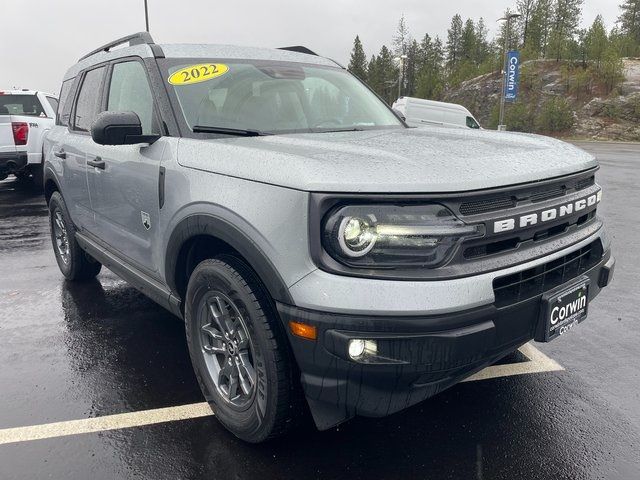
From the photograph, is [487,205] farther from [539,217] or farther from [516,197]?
[539,217]

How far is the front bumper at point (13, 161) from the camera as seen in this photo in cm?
1076

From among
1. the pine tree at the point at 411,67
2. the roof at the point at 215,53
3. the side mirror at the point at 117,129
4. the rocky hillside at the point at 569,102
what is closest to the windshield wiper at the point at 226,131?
the side mirror at the point at 117,129

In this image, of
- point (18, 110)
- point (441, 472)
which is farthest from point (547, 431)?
point (18, 110)

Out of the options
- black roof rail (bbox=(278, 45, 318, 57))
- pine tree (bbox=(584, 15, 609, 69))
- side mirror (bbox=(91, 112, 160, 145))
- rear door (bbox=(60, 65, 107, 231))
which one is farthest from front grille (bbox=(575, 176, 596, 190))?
pine tree (bbox=(584, 15, 609, 69))

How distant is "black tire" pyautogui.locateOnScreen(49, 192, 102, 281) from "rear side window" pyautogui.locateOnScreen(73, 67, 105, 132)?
788 millimetres

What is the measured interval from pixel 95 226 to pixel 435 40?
102272 millimetres

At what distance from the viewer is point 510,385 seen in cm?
312

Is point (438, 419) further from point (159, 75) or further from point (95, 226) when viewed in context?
point (95, 226)

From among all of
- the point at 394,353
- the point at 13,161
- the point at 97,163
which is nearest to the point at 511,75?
the point at 13,161

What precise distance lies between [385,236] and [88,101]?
10.7 ft

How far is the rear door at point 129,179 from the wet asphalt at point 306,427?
0.71 m

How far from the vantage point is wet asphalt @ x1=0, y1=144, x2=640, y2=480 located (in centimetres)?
241

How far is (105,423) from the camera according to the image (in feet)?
9.13

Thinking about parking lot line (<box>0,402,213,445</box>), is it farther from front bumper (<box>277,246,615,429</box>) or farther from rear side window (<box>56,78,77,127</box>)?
rear side window (<box>56,78,77,127</box>)
